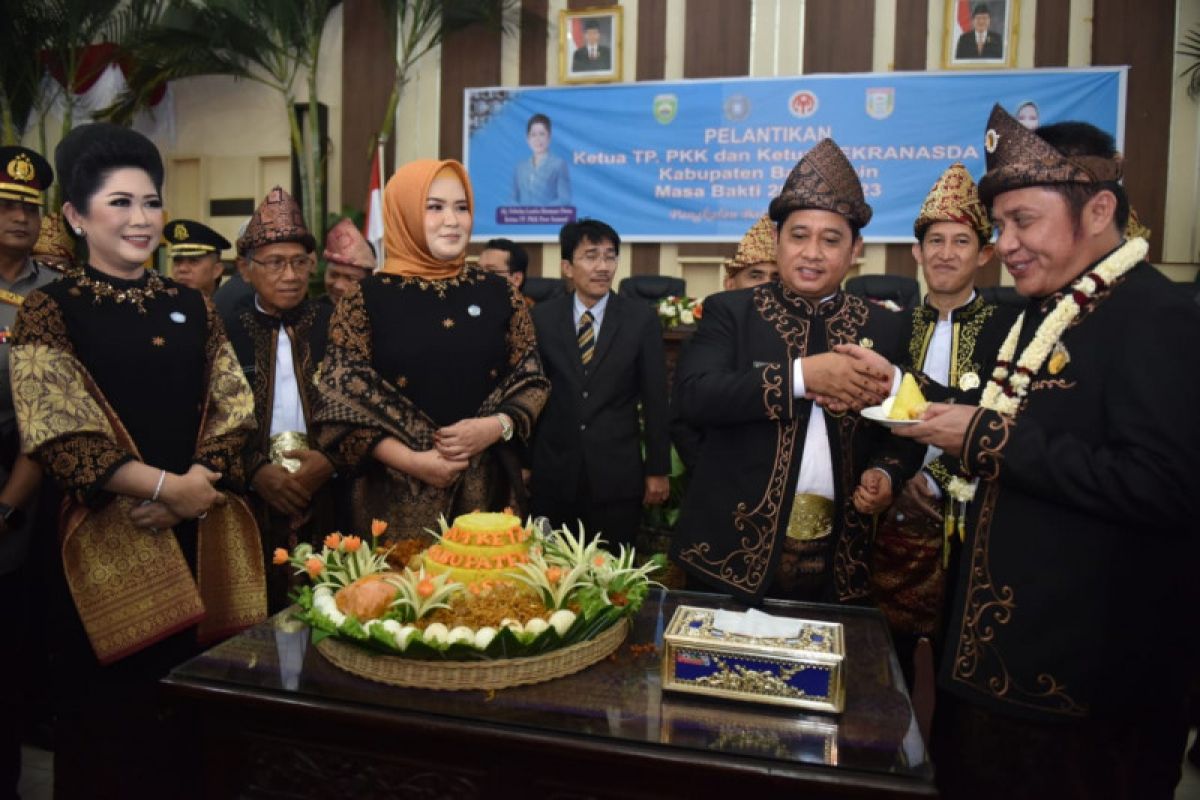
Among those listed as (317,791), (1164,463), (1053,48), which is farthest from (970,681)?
(1053,48)

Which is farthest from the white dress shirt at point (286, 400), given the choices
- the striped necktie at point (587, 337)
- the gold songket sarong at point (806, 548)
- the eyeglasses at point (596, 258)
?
the gold songket sarong at point (806, 548)

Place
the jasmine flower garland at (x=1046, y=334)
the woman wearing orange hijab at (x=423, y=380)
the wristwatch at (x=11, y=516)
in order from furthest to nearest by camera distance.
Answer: the woman wearing orange hijab at (x=423, y=380), the wristwatch at (x=11, y=516), the jasmine flower garland at (x=1046, y=334)

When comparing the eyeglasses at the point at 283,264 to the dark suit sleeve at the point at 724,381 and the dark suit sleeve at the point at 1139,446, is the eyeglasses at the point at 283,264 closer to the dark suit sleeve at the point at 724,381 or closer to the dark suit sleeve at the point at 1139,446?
the dark suit sleeve at the point at 724,381

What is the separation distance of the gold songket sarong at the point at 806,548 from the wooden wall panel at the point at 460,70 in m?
5.90

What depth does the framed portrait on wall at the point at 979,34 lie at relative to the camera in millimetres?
6316

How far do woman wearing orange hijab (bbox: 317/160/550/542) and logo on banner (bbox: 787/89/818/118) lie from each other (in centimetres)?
468

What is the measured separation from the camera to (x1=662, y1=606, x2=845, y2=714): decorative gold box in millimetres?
1502

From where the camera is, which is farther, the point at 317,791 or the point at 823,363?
the point at 823,363

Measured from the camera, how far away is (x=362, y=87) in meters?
7.72

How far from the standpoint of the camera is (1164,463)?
4.66 ft

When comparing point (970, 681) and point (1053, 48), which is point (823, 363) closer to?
point (970, 681)

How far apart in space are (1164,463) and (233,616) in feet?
6.96

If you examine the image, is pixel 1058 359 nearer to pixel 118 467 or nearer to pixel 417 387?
pixel 417 387

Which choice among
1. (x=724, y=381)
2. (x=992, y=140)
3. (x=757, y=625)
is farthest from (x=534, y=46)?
(x=757, y=625)
